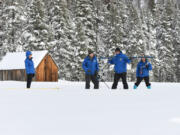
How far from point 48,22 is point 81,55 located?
7.22 meters

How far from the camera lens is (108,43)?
5153 cm

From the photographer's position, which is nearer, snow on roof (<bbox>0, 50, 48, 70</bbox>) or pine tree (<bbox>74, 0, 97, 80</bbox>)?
snow on roof (<bbox>0, 50, 48, 70</bbox>)

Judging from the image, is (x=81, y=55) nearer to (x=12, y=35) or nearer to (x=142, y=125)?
(x=12, y=35)

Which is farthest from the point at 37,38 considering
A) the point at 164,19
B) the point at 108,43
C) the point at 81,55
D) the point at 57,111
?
the point at 57,111

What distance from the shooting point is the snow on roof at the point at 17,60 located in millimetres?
37562

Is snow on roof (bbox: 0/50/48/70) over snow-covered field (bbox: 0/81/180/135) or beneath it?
over

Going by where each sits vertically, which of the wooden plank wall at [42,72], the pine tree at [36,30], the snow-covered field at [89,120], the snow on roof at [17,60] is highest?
the pine tree at [36,30]

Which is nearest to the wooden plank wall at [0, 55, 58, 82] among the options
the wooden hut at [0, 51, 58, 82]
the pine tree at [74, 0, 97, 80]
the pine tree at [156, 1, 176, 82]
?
the wooden hut at [0, 51, 58, 82]

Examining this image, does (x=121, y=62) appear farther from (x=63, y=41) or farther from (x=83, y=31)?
(x=63, y=41)

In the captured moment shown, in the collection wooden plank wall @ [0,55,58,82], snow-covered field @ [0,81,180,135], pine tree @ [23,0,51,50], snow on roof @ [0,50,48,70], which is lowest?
snow-covered field @ [0,81,180,135]

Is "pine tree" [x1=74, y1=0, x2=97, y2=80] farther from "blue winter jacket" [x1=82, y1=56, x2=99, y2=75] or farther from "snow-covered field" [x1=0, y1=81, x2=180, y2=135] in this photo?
"snow-covered field" [x1=0, y1=81, x2=180, y2=135]

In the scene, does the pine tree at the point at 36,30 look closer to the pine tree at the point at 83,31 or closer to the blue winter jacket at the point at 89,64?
the pine tree at the point at 83,31

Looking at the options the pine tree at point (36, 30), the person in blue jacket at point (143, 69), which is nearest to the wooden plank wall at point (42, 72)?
the pine tree at point (36, 30)

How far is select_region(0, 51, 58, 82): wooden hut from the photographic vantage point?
37625 mm
